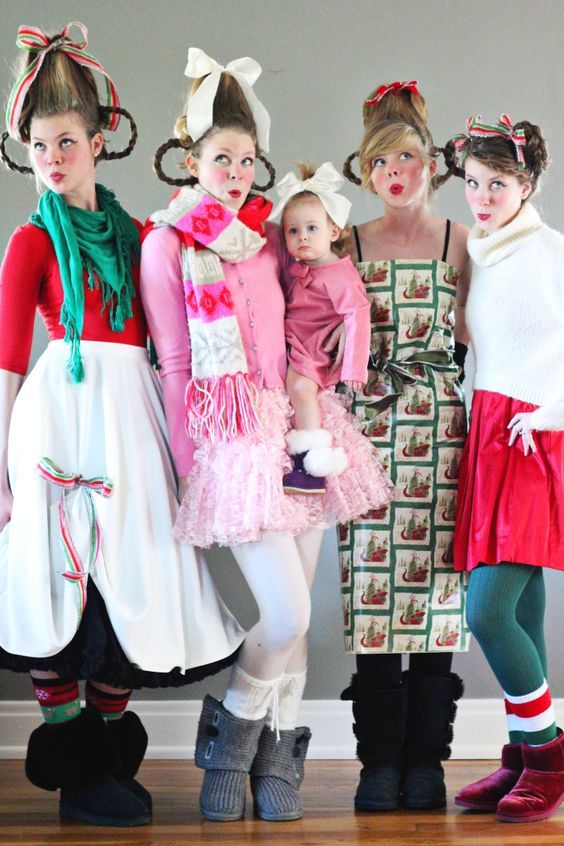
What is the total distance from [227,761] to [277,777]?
130 mm

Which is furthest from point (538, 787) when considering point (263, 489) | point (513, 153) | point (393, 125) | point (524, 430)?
point (393, 125)

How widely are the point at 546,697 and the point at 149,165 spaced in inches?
68.3

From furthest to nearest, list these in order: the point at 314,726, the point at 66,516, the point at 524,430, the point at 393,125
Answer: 1. the point at 314,726
2. the point at 393,125
3. the point at 524,430
4. the point at 66,516

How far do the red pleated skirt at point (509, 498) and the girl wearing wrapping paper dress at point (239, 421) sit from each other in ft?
0.69

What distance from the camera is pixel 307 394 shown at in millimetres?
2193

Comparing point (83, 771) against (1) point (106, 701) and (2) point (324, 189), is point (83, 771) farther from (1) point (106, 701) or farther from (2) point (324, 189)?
(2) point (324, 189)

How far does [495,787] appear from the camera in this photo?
2322 millimetres

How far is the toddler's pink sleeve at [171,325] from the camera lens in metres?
2.17

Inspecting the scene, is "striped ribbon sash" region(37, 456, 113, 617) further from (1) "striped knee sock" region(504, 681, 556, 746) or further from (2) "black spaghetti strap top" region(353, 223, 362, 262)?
(1) "striped knee sock" region(504, 681, 556, 746)

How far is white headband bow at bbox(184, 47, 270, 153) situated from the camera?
2.17 metres

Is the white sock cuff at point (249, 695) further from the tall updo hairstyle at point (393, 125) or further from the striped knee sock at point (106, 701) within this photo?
the tall updo hairstyle at point (393, 125)

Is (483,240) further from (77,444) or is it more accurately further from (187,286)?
(77,444)

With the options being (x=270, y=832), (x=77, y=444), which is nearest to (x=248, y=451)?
(x=77, y=444)

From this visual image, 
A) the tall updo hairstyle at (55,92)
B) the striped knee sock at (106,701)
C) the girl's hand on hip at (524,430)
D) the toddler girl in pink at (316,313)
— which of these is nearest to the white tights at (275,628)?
the toddler girl in pink at (316,313)
